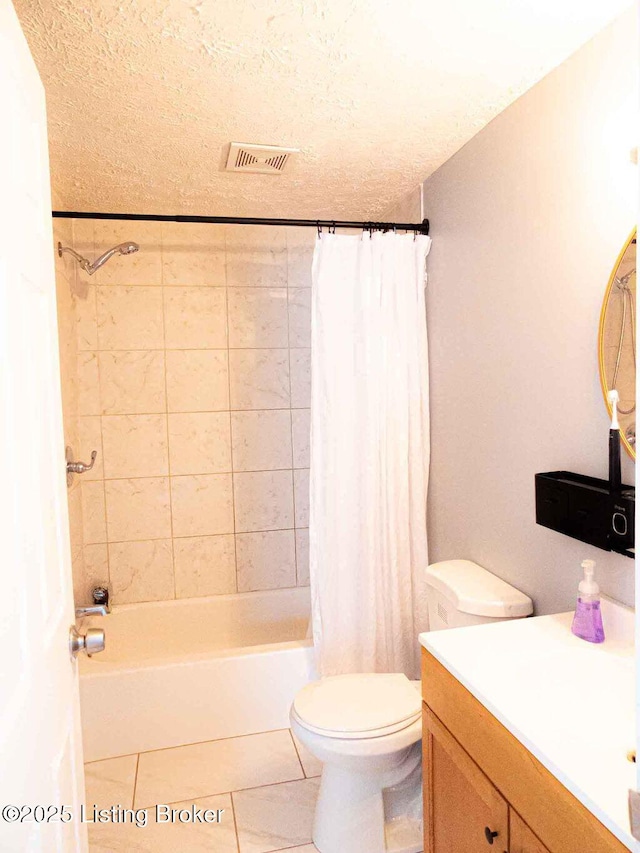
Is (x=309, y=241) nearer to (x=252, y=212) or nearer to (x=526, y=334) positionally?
(x=252, y=212)

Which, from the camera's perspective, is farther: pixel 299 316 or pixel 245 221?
pixel 299 316

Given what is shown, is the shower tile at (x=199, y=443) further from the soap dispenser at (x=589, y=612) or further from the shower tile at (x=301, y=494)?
the soap dispenser at (x=589, y=612)

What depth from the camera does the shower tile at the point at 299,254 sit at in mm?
3113

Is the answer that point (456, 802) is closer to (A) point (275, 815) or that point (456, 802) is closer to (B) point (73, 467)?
(A) point (275, 815)

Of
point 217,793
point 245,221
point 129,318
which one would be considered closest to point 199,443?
point 129,318

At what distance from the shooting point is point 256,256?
3078 mm

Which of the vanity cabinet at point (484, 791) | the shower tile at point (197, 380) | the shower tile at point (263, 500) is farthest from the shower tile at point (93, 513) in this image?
the vanity cabinet at point (484, 791)

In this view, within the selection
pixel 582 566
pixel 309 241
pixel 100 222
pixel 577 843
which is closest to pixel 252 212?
pixel 309 241

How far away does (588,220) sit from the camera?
1.48 meters

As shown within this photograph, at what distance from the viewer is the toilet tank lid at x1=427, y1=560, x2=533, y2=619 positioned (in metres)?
1.74

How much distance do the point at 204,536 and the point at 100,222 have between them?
65.6 inches

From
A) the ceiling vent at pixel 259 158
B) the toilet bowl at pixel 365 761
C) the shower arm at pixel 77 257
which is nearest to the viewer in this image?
the toilet bowl at pixel 365 761

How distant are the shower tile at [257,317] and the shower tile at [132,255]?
1.35 feet

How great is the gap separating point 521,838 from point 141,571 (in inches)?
92.5
